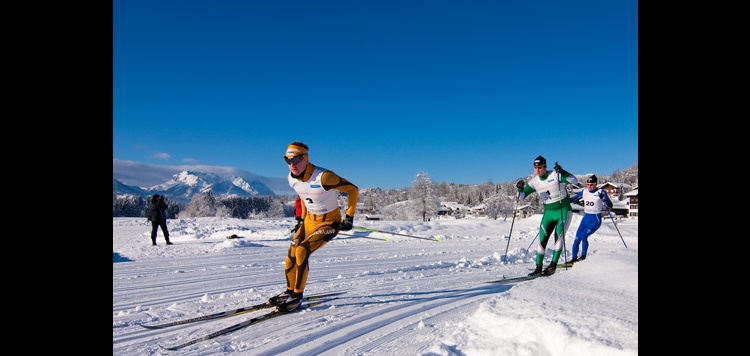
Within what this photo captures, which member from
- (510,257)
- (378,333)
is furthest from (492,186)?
(378,333)

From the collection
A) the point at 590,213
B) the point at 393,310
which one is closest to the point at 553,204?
the point at 590,213

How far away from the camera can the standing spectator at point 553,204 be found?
798 centimetres

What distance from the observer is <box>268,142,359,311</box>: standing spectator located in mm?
5156

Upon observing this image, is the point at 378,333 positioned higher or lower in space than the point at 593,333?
lower

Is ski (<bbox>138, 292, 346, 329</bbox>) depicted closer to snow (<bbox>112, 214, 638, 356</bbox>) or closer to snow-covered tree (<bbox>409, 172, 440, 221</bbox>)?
snow (<bbox>112, 214, 638, 356</bbox>)

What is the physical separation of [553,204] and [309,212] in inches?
206

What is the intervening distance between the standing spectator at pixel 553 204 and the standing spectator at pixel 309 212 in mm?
4336

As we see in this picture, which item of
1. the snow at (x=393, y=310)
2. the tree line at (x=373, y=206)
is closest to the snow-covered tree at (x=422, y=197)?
the tree line at (x=373, y=206)

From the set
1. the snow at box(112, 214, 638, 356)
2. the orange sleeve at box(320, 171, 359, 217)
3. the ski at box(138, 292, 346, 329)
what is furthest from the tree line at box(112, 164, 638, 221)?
the ski at box(138, 292, 346, 329)

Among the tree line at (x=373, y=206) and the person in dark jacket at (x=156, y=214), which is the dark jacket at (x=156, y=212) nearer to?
the person in dark jacket at (x=156, y=214)

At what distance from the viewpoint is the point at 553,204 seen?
804cm
